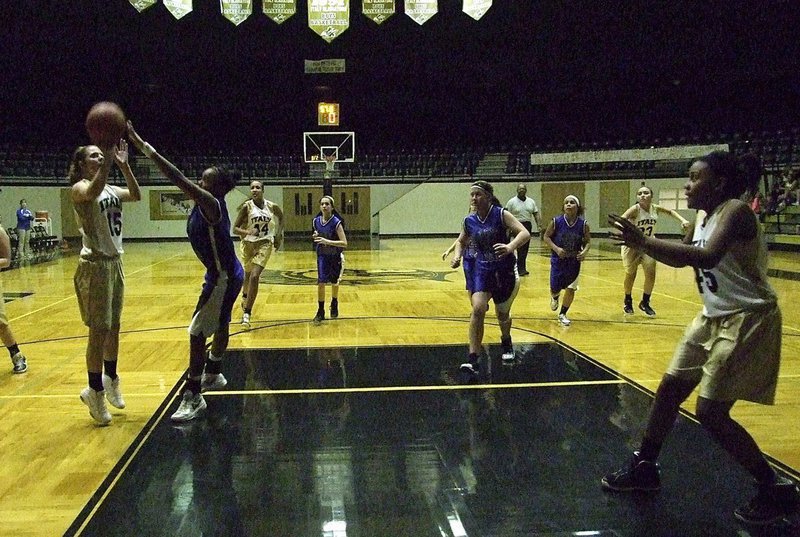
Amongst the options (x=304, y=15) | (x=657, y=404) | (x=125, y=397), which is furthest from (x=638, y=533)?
(x=304, y=15)

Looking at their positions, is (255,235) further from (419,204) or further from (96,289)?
(419,204)

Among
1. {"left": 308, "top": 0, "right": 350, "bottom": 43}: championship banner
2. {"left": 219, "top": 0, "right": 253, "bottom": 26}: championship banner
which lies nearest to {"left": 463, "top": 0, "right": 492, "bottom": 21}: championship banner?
{"left": 308, "top": 0, "right": 350, "bottom": 43}: championship banner

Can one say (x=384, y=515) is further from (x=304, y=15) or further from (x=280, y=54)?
(x=280, y=54)

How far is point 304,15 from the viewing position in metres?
20.2

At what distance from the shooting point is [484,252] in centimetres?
529

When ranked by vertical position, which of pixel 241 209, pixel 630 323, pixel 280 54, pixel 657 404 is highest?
pixel 280 54

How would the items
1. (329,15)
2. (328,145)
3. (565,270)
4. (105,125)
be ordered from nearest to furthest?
(105,125) → (565,270) → (329,15) → (328,145)

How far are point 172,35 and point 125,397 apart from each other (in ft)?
64.9

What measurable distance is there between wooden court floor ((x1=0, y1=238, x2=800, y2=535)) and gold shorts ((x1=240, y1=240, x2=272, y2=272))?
731mm

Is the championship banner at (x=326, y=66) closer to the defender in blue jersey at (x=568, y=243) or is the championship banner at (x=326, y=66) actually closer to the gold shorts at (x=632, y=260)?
the gold shorts at (x=632, y=260)

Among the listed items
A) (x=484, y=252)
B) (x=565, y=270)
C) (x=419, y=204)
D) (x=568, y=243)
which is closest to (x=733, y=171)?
(x=484, y=252)

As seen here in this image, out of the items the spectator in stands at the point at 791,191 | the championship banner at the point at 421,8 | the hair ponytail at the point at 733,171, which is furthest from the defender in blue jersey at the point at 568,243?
the spectator in stands at the point at 791,191

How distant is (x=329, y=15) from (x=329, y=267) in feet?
21.2

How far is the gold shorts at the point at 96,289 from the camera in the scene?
4.08m
